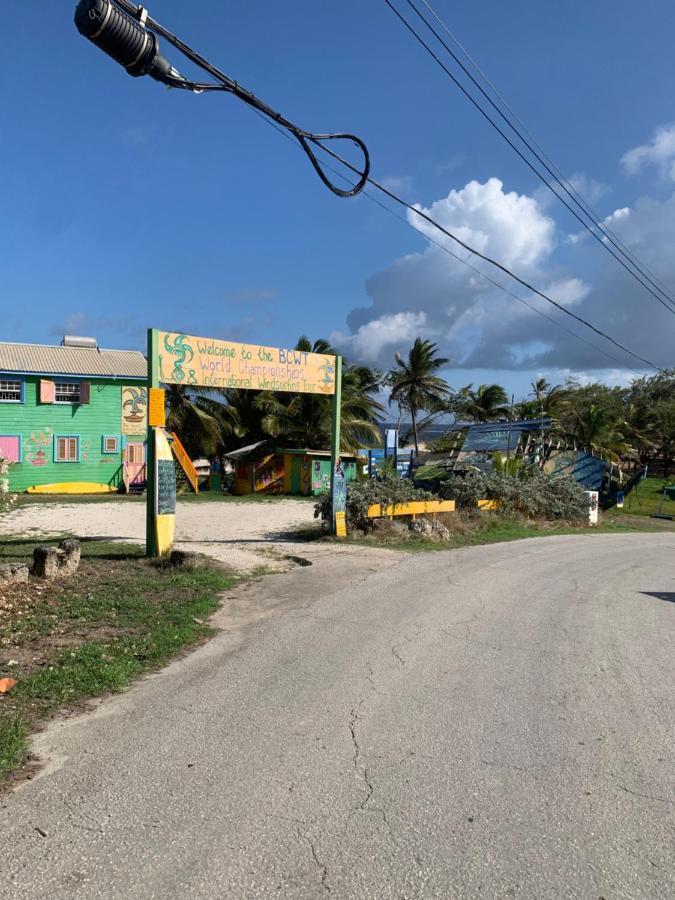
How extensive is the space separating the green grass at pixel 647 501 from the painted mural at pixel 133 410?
22.7 meters

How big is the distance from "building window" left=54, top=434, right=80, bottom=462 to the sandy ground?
7.38 m

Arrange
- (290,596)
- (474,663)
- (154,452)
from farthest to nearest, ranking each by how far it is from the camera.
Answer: (154,452), (290,596), (474,663)

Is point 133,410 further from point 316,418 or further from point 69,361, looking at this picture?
point 316,418

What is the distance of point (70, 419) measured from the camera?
31109 mm

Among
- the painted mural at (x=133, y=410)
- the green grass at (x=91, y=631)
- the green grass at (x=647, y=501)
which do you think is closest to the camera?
the green grass at (x=91, y=631)

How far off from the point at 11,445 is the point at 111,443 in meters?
4.33

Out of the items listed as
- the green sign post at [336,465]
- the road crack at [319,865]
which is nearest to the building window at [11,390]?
the green sign post at [336,465]

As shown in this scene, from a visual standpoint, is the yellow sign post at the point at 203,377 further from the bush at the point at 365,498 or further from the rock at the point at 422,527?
the rock at the point at 422,527

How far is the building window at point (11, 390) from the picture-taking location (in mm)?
29781

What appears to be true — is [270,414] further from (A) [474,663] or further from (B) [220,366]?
(A) [474,663]

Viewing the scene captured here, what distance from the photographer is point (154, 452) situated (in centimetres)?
1154

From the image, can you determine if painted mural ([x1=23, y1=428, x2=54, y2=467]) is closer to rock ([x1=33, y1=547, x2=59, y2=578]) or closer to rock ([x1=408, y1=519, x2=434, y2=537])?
rock ([x1=408, y1=519, x2=434, y2=537])

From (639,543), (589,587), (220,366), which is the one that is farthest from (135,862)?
(639,543)

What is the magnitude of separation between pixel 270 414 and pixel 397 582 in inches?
956
